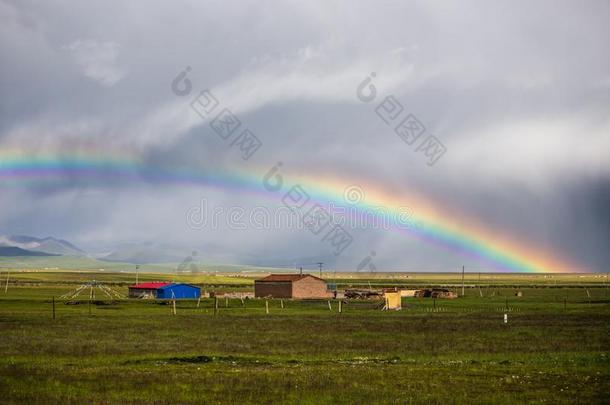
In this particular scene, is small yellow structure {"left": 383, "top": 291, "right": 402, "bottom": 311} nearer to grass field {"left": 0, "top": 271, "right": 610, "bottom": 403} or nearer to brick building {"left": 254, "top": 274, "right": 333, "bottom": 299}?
grass field {"left": 0, "top": 271, "right": 610, "bottom": 403}

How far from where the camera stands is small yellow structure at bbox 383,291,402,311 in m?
86.4

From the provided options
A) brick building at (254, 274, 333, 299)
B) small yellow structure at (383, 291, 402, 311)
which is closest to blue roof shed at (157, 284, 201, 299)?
brick building at (254, 274, 333, 299)

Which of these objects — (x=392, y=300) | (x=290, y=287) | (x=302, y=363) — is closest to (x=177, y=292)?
(x=290, y=287)

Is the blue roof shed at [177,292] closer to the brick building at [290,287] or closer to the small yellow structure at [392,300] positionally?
the brick building at [290,287]

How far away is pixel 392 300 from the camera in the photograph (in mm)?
87688

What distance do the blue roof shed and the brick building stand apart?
11141 millimetres

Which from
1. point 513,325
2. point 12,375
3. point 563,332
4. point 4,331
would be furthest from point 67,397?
point 513,325

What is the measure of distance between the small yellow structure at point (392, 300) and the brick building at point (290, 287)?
131 ft

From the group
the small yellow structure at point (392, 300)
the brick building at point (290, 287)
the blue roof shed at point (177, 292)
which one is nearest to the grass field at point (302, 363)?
the small yellow structure at point (392, 300)

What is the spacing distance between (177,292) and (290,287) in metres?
20.0

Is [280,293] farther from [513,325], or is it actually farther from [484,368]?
[484,368]

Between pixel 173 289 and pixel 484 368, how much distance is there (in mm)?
99218

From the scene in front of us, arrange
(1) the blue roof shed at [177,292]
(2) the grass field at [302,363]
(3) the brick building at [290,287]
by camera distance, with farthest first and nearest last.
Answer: (3) the brick building at [290,287] < (1) the blue roof shed at [177,292] < (2) the grass field at [302,363]

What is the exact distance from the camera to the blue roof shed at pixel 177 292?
123 metres
